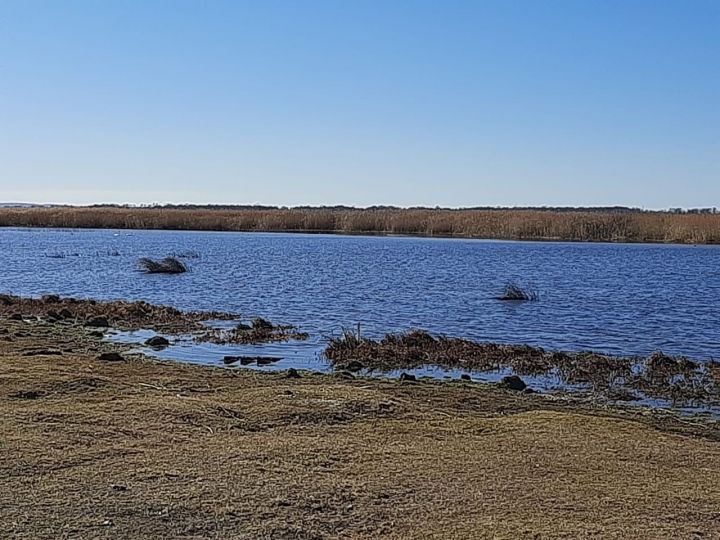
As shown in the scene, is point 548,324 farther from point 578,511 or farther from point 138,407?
point 578,511

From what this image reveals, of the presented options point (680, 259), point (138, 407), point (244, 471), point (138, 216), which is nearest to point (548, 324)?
point (138, 407)

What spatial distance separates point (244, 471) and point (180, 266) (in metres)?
28.9

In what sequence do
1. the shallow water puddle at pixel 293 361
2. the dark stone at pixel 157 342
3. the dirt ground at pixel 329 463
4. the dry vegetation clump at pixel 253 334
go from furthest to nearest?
the dry vegetation clump at pixel 253 334
the dark stone at pixel 157 342
the shallow water puddle at pixel 293 361
the dirt ground at pixel 329 463

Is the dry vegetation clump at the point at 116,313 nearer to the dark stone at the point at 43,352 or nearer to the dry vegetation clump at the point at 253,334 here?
the dry vegetation clump at the point at 253,334

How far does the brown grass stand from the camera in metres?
61.6

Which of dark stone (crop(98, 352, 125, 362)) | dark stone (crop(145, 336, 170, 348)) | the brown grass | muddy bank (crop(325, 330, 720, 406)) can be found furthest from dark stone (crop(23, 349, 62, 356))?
the brown grass

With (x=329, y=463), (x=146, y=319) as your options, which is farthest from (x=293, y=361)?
(x=329, y=463)

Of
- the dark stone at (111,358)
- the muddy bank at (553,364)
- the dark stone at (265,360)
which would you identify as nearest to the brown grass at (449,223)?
the muddy bank at (553,364)

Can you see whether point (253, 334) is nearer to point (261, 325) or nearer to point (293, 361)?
point (261, 325)

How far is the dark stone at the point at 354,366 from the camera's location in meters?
14.1

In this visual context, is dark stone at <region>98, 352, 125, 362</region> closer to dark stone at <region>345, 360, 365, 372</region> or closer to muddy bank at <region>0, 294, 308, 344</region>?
dark stone at <region>345, 360, 365, 372</region>

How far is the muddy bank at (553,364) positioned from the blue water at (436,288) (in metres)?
1.23

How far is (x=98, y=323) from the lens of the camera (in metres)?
19.3

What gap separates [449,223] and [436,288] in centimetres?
4226
